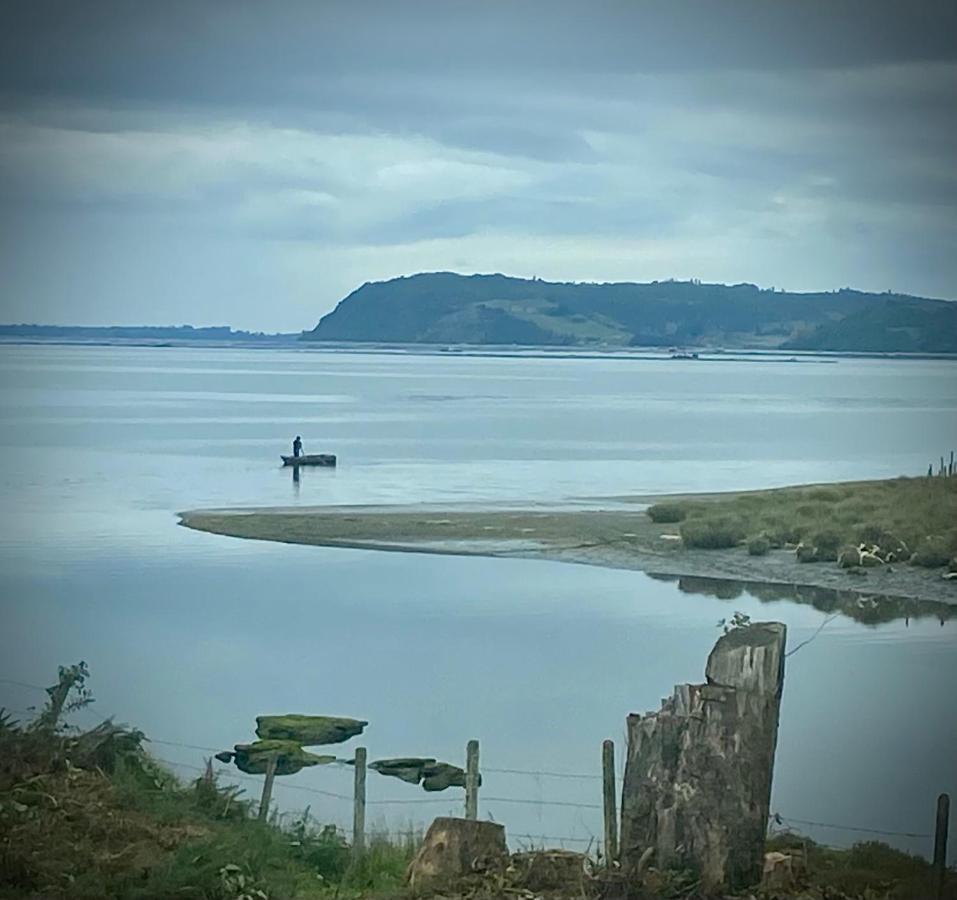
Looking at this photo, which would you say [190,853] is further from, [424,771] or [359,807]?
[424,771]

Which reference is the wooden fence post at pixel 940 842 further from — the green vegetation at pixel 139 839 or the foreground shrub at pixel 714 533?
the foreground shrub at pixel 714 533

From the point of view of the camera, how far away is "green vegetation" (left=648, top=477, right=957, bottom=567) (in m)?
7.75

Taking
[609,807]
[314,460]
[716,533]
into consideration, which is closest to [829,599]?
[716,533]

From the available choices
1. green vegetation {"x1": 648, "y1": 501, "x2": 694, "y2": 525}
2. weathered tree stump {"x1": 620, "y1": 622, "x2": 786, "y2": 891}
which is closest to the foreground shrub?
green vegetation {"x1": 648, "y1": 501, "x2": 694, "y2": 525}

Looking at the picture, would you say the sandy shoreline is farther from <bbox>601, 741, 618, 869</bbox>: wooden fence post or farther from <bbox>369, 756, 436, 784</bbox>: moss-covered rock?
<bbox>601, 741, 618, 869</bbox>: wooden fence post

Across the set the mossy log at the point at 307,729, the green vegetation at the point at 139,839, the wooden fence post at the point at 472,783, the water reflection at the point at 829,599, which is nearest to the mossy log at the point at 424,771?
the mossy log at the point at 307,729

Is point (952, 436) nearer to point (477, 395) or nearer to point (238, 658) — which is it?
point (477, 395)

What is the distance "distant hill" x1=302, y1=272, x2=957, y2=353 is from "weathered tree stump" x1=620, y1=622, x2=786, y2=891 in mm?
2647

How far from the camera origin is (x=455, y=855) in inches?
220

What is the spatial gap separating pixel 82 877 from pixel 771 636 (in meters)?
2.30

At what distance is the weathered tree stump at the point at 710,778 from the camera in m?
5.51

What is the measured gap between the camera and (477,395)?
8.84 metres

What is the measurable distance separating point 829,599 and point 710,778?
9.35 feet

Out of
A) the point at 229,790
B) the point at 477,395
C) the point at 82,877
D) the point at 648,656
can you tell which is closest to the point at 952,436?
the point at 648,656
